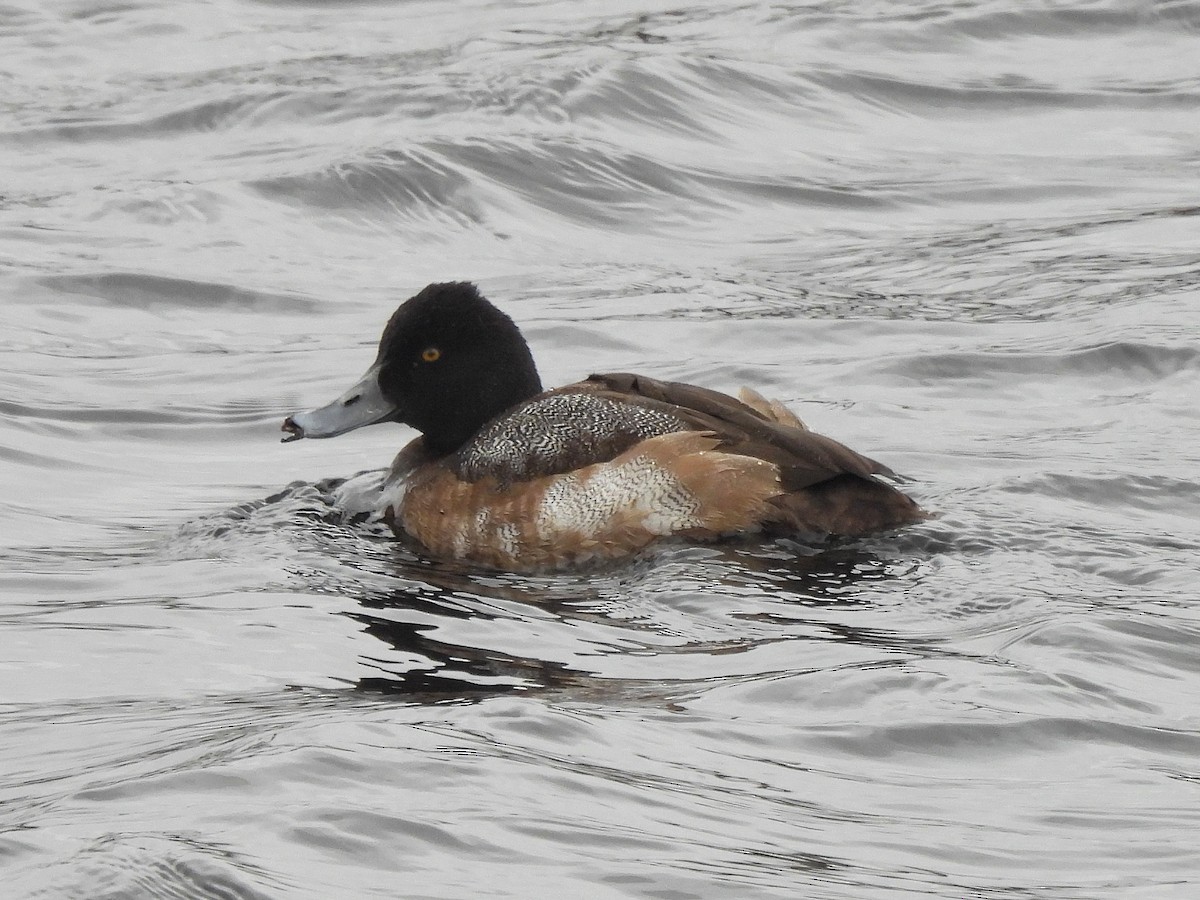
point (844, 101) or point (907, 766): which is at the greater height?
point (844, 101)

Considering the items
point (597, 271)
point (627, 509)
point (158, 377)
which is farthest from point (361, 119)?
point (627, 509)

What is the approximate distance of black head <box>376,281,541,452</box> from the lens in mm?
8414

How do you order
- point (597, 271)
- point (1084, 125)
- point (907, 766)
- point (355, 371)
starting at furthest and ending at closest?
point (1084, 125) → point (597, 271) → point (355, 371) → point (907, 766)

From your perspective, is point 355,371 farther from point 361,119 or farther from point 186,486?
point 361,119

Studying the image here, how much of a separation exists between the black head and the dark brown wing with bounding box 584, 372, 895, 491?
640 millimetres

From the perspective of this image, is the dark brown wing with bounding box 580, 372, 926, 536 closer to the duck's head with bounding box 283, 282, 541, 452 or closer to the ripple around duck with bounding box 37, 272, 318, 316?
the duck's head with bounding box 283, 282, 541, 452

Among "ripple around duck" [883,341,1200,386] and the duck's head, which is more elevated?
the duck's head

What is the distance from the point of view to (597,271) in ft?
40.8

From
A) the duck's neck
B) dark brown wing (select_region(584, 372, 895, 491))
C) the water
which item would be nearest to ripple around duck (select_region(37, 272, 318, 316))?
the water

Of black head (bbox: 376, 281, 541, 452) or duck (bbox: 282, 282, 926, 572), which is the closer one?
duck (bbox: 282, 282, 926, 572)

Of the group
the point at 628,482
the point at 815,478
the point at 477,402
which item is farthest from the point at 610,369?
the point at 815,478

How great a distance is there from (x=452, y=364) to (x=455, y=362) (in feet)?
0.05

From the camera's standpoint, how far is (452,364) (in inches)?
331

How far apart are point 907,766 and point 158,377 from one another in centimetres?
601
